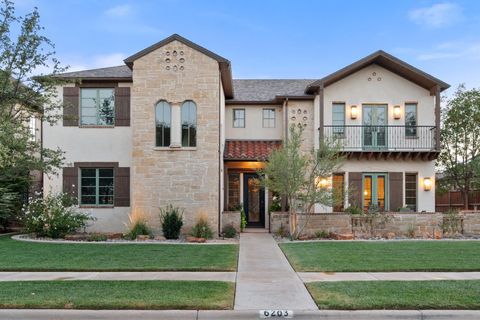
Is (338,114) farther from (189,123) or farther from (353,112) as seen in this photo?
(189,123)

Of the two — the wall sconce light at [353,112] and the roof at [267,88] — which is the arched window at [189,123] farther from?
the wall sconce light at [353,112]

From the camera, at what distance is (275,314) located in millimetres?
5855

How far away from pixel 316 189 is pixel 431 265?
6026mm

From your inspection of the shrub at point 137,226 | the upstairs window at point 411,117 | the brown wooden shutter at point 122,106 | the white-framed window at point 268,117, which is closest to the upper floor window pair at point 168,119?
the brown wooden shutter at point 122,106

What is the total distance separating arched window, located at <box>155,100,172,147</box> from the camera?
15.4 metres

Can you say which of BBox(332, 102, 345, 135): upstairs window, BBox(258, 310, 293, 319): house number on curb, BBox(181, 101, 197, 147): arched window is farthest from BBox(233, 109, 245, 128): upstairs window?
BBox(258, 310, 293, 319): house number on curb

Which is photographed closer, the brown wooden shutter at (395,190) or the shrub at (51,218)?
the shrub at (51,218)

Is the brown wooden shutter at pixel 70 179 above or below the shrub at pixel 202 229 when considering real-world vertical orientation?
above

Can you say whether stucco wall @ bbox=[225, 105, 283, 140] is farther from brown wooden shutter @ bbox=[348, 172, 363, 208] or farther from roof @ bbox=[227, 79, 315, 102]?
brown wooden shutter @ bbox=[348, 172, 363, 208]

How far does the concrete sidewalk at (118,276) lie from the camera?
26.6 ft

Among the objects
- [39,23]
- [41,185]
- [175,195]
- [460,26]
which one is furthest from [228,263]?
[460,26]

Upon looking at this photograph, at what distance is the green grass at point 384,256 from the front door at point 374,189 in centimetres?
493

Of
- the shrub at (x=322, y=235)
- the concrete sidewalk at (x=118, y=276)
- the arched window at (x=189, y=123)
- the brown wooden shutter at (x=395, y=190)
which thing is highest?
the arched window at (x=189, y=123)

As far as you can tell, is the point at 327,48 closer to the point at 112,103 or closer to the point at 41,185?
the point at 112,103
